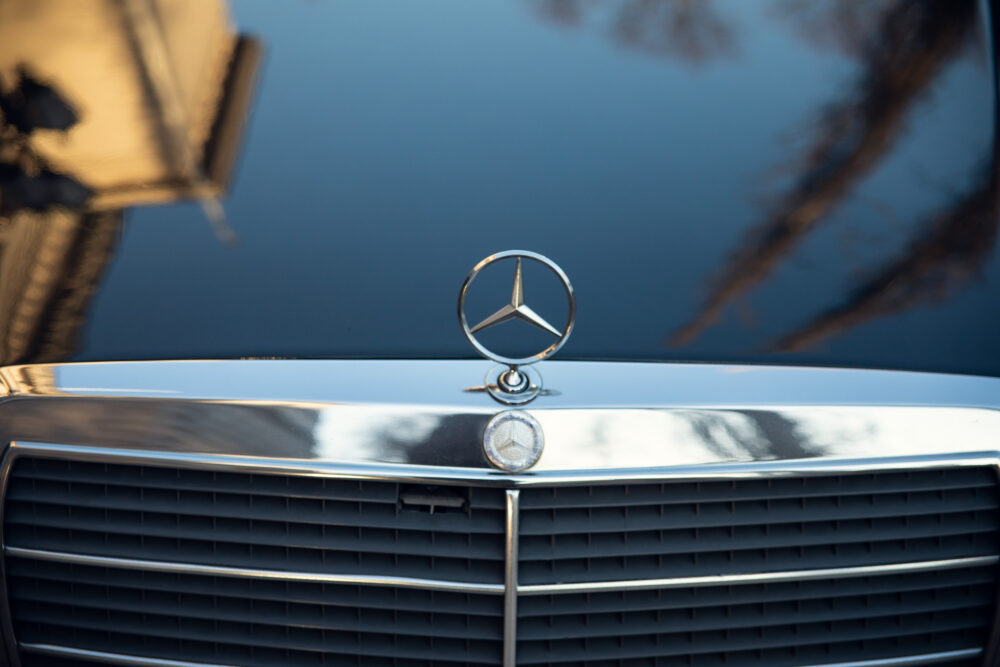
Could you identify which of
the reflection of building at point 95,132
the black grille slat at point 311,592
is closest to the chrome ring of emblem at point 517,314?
the black grille slat at point 311,592

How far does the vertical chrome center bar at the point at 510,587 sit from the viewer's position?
5.29ft

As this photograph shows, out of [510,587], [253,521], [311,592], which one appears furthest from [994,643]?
[253,521]

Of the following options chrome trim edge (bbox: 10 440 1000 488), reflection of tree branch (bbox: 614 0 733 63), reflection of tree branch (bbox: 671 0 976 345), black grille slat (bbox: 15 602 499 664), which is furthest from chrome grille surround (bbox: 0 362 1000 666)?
reflection of tree branch (bbox: 614 0 733 63)

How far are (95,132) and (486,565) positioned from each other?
3.77 feet

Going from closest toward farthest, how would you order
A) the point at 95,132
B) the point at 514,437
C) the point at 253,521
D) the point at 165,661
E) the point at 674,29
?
the point at 514,437 < the point at 253,521 < the point at 165,661 < the point at 95,132 < the point at 674,29

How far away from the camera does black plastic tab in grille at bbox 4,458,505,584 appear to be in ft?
5.43

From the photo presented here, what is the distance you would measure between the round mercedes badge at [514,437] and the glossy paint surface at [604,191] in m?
0.13

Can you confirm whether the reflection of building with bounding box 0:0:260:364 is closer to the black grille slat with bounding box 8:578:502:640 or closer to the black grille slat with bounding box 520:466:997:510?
the black grille slat with bounding box 8:578:502:640

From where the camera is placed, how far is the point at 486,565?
5.47 feet

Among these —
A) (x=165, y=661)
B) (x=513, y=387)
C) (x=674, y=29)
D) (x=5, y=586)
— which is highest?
(x=674, y=29)

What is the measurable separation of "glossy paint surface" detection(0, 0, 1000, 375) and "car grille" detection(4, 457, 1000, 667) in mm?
240

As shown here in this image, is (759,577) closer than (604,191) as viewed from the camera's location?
Yes

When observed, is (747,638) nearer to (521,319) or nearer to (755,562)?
(755,562)

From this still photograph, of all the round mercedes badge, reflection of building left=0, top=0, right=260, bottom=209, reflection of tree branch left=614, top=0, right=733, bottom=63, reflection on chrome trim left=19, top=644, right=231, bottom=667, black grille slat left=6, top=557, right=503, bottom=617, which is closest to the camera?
the round mercedes badge
